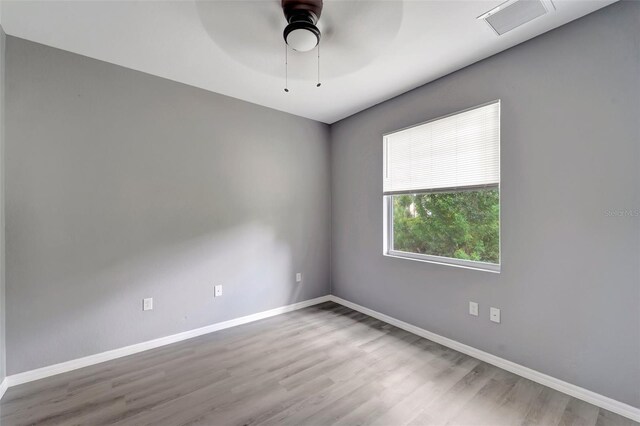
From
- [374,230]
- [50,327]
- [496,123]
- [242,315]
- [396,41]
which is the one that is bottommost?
[242,315]

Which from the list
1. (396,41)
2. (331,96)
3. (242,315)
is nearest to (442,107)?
(396,41)

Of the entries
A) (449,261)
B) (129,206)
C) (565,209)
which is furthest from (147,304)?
(565,209)

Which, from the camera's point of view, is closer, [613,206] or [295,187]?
[613,206]

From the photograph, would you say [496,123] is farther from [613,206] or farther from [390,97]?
[390,97]

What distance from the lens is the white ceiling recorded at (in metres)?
1.69

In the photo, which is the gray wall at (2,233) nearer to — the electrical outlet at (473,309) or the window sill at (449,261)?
the window sill at (449,261)

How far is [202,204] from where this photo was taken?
2.86 m

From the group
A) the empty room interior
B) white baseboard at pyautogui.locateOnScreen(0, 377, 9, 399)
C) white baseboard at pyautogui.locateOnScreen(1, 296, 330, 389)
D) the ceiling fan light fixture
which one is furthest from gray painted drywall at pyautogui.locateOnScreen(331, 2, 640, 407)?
white baseboard at pyautogui.locateOnScreen(0, 377, 9, 399)

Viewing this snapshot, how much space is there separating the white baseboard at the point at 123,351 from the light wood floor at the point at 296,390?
0.06 meters

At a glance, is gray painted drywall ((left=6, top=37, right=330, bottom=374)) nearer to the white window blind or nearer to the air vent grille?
the white window blind

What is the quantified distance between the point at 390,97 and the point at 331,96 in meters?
0.70

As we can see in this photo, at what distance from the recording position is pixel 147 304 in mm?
2514

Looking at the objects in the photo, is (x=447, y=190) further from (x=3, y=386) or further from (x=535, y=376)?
(x=3, y=386)

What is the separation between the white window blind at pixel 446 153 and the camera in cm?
230
